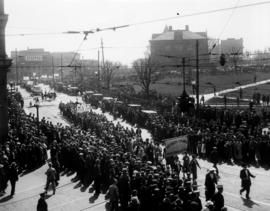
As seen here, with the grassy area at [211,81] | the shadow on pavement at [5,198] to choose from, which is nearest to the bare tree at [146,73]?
the grassy area at [211,81]

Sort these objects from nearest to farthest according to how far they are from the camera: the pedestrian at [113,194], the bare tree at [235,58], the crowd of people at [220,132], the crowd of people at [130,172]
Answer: the crowd of people at [130,172] → the pedestrian at [113,194] → the crowd of people at [220,132] → the bare tree at [235,58]

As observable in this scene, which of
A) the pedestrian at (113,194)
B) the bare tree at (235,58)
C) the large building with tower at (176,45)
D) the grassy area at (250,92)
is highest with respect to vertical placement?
the large building with tower at (176,45)

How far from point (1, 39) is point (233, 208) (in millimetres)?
19446

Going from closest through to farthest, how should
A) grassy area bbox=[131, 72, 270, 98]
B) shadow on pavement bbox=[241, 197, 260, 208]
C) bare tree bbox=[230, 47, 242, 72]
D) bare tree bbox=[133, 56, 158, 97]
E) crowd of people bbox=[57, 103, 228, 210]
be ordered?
crowd of people bbox=[57, 103, 228, 210] → shadow on pavement bbox=[241, 197, 260, 208] → bare tree bbox=[230, 47, 242, 72] → bare tree bbox=[133, 56, 158, 97] → grassy area bbox=[131, 72, 270, 98]

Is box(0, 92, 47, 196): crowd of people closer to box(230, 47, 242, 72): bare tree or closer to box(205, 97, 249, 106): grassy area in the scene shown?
box(230, 47, 242, 72): bare tree

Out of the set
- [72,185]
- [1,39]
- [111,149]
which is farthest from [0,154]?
[1,39]

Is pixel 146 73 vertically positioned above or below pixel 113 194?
above

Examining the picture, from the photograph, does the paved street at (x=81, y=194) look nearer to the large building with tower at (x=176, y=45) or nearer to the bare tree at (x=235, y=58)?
the bare tree at (x=235, y=58)

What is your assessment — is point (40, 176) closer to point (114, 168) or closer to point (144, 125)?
point (114, 168)

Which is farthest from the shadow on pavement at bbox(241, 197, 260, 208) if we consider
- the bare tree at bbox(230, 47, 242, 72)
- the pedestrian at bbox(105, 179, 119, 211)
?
the bare tree at bbox(230, 47, 242, 72)

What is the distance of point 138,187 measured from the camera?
14.7 m

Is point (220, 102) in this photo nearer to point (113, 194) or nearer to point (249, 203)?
point (249, 203)

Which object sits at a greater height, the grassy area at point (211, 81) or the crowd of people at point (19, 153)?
the grassy area at point (211, 81)

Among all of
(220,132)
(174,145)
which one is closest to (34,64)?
(220,132)
